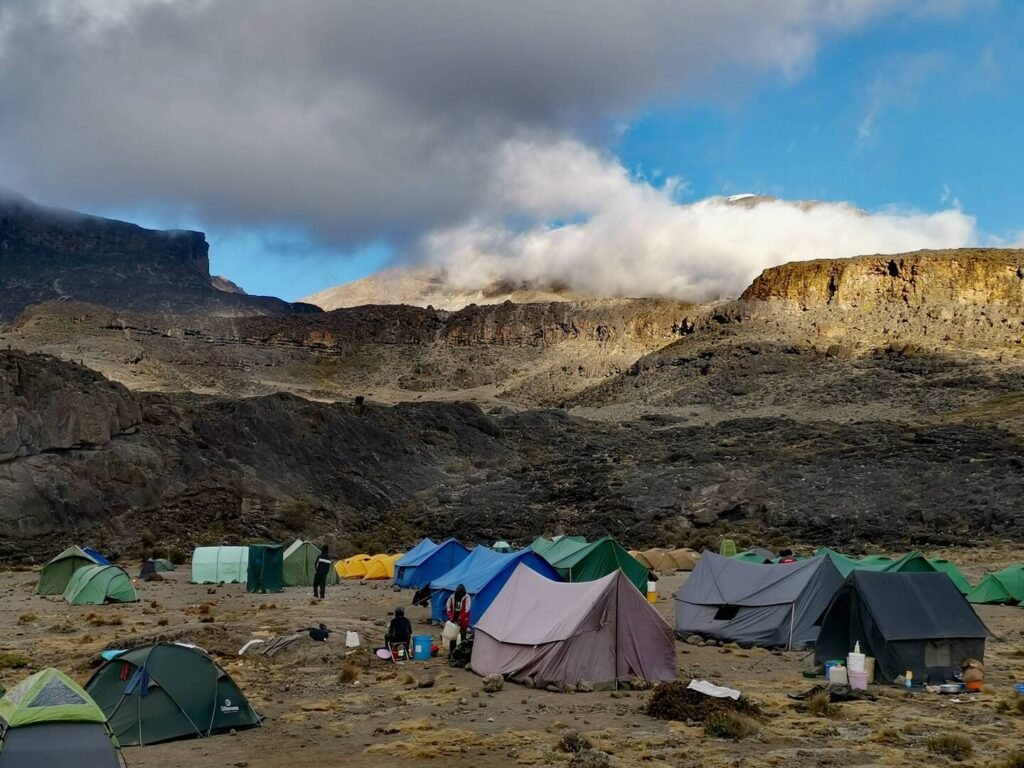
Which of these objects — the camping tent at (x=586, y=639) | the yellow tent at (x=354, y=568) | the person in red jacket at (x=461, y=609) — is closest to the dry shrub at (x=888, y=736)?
the camping tent at (x=586, y=639)

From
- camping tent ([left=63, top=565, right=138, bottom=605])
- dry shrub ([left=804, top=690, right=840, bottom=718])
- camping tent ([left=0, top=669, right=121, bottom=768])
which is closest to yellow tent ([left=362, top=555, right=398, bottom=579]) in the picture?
camping tent ([left=63, top=565, right=138, bottom=605])

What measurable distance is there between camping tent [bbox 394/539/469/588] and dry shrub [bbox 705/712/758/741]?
19522mm

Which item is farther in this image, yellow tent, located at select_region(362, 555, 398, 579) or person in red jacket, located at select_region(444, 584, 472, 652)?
yellow tent, located at select_region(362, 555, 398, 579)

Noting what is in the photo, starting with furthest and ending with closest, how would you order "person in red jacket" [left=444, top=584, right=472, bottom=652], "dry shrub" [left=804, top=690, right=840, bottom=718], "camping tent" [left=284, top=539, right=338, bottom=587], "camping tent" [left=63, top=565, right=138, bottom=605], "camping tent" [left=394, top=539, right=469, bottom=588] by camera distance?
"camping tent" [left=284, top=539, right=338, bottom=587]
"camping tent" [left=394, top=539, right=469, bottom=588]
"camping tent" [left=63, top=565, right=138, bottom=605]
"person in red jacket" [left=444, top=584, right=472, bottom=652]
"dry shrub" [left=804, top=690, right=840, bottom=718]

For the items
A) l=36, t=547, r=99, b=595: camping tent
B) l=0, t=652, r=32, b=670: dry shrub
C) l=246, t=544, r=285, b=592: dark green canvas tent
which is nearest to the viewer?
l=0, t=652, r=32, b=670: dry shrub

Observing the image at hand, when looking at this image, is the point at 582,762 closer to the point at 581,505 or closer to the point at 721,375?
the point at 581,505

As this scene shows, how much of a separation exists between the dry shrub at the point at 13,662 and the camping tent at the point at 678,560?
27.1 m

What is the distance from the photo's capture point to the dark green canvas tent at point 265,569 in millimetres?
35531

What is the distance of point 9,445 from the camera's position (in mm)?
46750

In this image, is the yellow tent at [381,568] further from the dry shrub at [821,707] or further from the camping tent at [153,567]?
the dry shrub at [821,707]

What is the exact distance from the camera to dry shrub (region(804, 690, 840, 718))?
15.0 metres

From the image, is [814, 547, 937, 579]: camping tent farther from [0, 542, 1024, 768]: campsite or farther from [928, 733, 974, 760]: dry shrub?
[928, 733, 974, 760]: dry shrub

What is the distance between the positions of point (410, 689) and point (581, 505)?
136 feet

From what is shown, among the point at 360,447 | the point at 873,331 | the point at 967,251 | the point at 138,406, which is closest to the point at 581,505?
the point at 360,447
